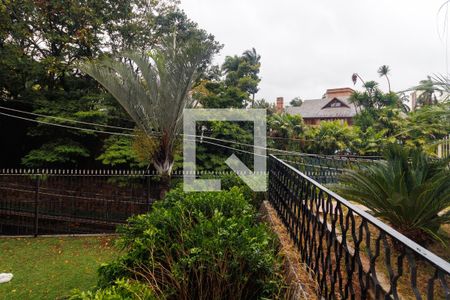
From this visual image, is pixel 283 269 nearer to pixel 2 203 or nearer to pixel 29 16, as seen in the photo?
pixel 2 203

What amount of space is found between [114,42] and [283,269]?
13991mm

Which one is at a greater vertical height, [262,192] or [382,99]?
[382,99]

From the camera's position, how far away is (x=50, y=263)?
19.9 feet

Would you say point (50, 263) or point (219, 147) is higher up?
point (219, 147)

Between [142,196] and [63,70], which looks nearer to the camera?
[142,196]

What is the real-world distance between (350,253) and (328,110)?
35576 millimetres

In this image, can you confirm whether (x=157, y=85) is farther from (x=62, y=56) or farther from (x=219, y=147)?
(x=62, y=56)

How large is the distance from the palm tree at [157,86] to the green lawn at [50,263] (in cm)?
257

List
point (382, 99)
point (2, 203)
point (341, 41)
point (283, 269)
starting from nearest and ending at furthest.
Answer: point (283, 269), point (2, 203), point (341, 41), point (382, 99)

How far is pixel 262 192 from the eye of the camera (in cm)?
666

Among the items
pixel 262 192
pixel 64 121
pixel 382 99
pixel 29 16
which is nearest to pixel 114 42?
pixel 29 16

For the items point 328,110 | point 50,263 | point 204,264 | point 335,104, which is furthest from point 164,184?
point 335,104

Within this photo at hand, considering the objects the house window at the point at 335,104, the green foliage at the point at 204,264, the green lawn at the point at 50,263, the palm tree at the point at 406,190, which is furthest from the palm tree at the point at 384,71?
the green foliage at the point at 204,264

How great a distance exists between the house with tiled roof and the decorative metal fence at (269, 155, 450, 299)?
31.3 metres
